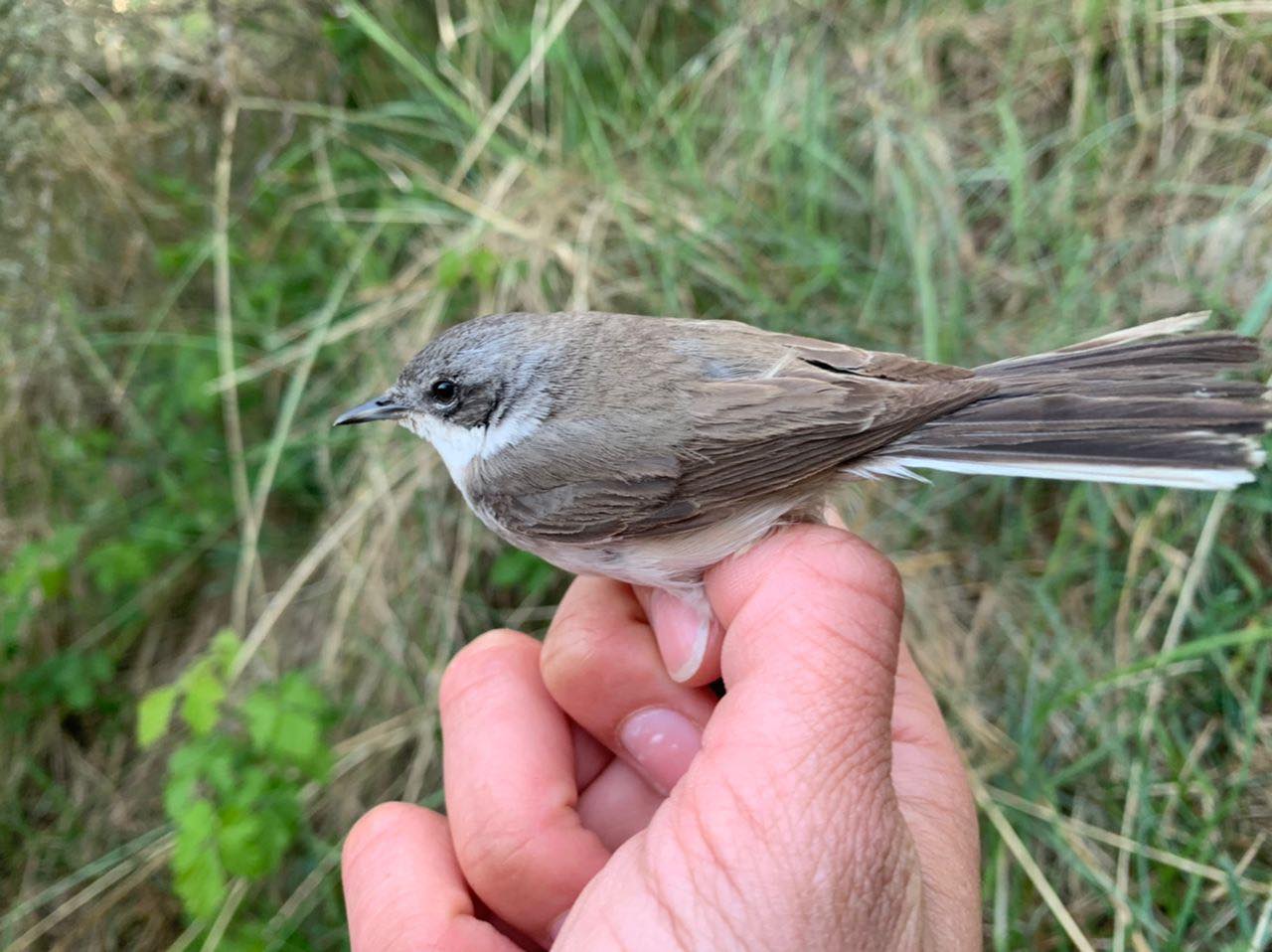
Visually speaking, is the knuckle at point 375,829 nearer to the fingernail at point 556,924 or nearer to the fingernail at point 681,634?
the fingernail at point 556,924

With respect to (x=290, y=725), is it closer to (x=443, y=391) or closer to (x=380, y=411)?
(x=380, y=411)

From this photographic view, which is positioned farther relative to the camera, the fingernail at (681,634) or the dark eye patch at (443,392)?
the dark eye patch at (443,392)

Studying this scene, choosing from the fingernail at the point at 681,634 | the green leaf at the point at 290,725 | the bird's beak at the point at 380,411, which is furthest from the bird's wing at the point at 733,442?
the green leaf at the point at 290,725

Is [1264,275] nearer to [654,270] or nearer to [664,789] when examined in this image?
[654,270]

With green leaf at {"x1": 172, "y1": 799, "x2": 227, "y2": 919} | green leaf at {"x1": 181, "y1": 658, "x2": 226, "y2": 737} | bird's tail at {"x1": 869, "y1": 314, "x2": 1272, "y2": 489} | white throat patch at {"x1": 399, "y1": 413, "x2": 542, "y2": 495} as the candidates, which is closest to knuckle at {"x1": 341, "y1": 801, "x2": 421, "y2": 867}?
green leaf at {"x1": 172, "y1": 799, "x2": 227, "y2": 919}

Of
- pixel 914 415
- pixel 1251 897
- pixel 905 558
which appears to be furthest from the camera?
pixel 905 558

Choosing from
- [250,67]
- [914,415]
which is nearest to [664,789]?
[914,415]
